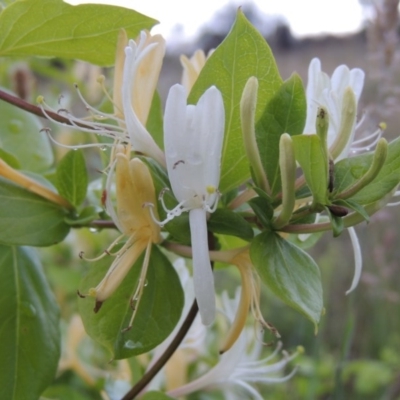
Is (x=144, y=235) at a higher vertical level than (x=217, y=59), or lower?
lower

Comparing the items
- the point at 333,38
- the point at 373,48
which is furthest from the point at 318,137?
the point at 333,38

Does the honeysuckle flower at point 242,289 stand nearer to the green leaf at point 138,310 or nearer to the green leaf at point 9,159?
the green leaf at point 138,310

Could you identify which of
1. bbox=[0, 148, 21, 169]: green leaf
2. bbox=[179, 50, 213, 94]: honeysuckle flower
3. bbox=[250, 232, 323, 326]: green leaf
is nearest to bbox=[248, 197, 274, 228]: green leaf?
bbox=[250, 232, 323, 326]: green leaf

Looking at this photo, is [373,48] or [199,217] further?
[373,48]

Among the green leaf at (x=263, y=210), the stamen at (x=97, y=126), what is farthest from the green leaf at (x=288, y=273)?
the stamen at (x=97, y=126)

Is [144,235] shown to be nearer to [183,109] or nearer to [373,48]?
[183,109]

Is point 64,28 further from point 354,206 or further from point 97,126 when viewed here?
point 354,206

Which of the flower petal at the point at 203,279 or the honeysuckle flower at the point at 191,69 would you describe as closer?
the flower petal at the point at 203,279
